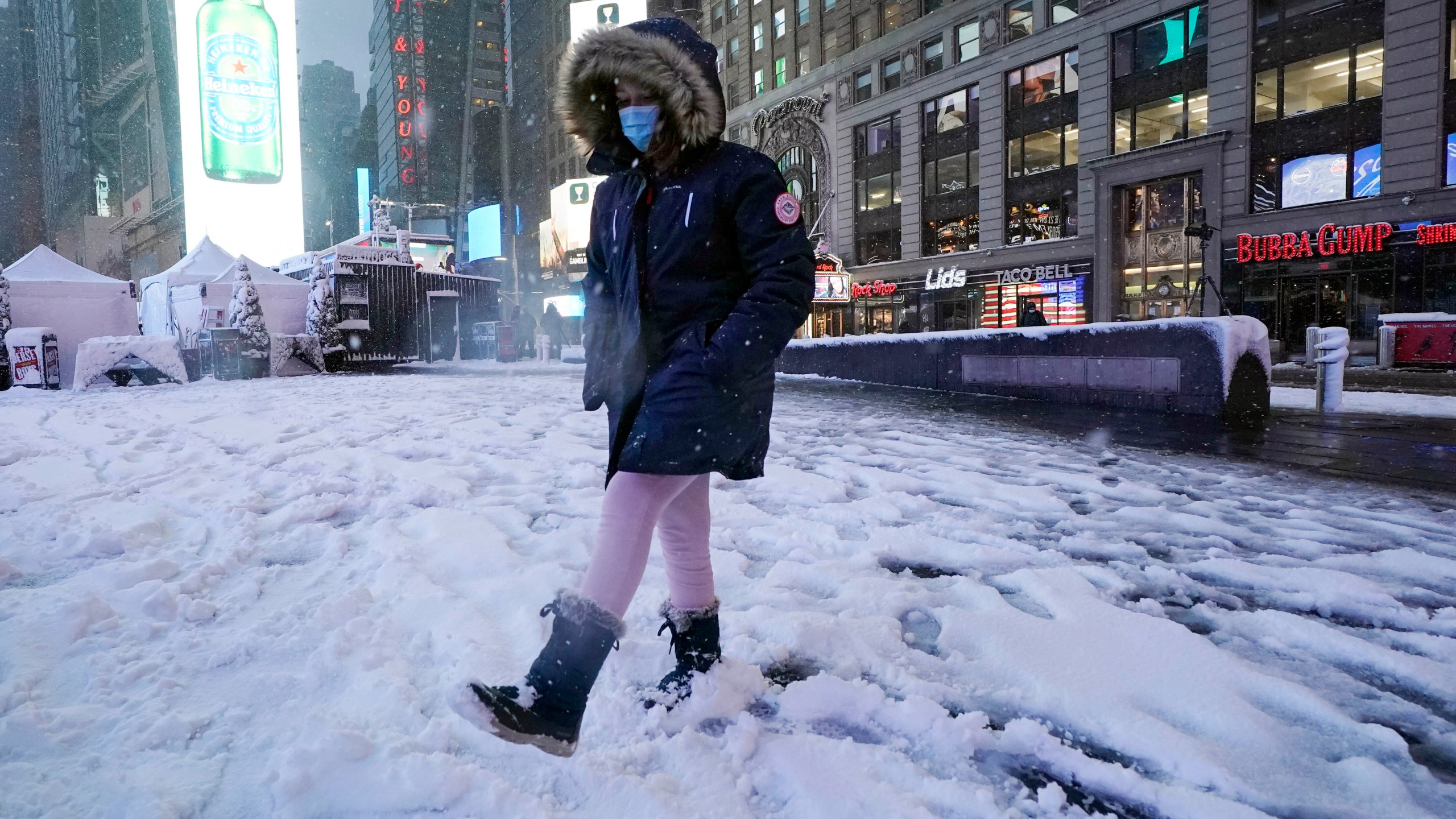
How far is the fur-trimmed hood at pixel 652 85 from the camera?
6.19 feet

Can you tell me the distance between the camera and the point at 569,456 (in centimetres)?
600

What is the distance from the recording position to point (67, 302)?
16.9m

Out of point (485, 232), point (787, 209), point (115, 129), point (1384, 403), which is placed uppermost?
point (115, 129)

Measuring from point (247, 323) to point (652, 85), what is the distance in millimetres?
19325

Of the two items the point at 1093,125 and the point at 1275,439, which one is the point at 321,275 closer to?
the point at 1275,439

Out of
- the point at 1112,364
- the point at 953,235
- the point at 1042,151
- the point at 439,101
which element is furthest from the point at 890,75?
the point at 439,101

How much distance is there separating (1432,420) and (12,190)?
13553 cm

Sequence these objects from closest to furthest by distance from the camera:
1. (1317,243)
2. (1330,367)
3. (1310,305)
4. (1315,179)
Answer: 1. (1330,367)
2. (1317,243)
3. (1315,179)
4. (1310,305)

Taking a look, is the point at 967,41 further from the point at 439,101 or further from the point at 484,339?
the point at 439,101

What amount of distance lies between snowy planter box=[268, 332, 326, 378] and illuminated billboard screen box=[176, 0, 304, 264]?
23.8 metres

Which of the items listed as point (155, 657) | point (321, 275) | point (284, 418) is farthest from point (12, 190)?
point (155, 657)

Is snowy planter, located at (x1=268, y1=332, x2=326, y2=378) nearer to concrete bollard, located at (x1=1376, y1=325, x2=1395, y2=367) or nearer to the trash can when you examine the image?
the trash can

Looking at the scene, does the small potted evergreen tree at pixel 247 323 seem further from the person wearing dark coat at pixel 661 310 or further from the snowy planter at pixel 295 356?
the person wearing dark coat at pixel 661 310

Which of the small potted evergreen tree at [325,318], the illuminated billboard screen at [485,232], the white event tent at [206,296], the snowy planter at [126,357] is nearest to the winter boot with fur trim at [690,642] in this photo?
the snowy planter at [126,357]
